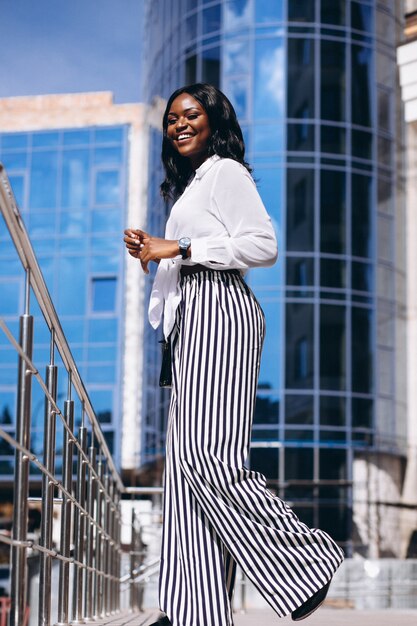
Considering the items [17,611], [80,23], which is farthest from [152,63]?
[17,611]

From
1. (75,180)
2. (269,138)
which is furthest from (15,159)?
(269,138)

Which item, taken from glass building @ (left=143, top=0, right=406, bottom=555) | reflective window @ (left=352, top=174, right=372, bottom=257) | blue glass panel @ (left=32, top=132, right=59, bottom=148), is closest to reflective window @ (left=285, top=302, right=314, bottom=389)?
glass building @ (left=143, top=0, right=406, bottom=555)

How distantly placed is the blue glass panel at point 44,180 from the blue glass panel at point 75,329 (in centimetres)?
337

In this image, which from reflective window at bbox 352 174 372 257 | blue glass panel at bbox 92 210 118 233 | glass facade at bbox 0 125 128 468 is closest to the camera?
reflective window at bbox 352 174 372 257

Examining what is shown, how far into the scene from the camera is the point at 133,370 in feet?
106

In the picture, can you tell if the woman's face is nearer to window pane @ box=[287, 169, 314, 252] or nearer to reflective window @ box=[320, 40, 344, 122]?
window pane @ box=[287, 169, 314, 252]

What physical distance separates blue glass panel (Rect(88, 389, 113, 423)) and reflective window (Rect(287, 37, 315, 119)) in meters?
10.3

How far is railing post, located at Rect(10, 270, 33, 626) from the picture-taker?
7.90 feet

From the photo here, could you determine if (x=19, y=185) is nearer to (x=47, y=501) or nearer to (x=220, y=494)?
(x=47, y=501)

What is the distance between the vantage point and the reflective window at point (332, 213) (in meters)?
24.0

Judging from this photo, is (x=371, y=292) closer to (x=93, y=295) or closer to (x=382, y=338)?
(x=382, y=338)

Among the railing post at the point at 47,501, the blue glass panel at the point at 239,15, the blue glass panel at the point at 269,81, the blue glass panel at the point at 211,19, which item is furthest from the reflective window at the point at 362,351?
the railing post at the point at 47,501

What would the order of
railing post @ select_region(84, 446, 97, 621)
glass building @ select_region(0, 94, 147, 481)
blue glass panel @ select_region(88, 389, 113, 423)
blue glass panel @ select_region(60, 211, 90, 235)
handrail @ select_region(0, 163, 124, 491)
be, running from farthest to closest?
1. blue glass panel @ select_region(60, 211, 90, 235)
2. glass building @ select_region(0, 94, 147, 481)
3. blue glass panel @ select_region(88, 389, 113, 423)
4. railing post @ select_region(84, 446, 97, 621)
5. handrail @ select_region(0, 163, 124, 491)

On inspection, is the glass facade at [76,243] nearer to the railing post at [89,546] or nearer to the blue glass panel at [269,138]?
the blue glass panel at [269,138]
